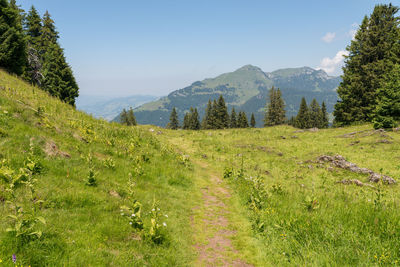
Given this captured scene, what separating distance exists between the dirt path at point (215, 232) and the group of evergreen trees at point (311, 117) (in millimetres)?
92189

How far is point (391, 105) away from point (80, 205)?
35274mm

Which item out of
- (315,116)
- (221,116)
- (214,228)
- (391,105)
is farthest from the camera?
(315,116)

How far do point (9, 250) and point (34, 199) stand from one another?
199 cm

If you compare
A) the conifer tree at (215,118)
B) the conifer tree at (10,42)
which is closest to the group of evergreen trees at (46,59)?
the conifer tree at (10,42)

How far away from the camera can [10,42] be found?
27.1 m

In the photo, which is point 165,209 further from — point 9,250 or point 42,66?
point 42,66

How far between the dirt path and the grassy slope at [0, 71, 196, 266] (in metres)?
0.50

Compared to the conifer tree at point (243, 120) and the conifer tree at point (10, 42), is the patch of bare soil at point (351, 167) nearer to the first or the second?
the conifer tree at point (10, 42)

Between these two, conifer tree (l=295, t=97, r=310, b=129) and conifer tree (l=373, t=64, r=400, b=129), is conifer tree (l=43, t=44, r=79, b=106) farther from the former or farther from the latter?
conifer tree (l=295, t=97, r=310, b=129)

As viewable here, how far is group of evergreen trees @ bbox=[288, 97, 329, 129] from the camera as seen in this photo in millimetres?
91238

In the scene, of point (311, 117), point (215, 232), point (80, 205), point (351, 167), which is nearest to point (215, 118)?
point (311, 117)

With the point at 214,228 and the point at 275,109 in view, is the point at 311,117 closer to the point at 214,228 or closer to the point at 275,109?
the point at 275,109

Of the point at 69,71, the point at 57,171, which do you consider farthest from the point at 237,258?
the point at 69,71

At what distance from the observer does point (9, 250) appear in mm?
3395
